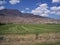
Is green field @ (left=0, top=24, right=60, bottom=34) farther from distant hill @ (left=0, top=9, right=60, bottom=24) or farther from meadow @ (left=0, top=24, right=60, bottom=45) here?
distant hill @ (left=0, top=9, right=60, bottom=24)

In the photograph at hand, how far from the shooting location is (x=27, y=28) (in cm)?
346

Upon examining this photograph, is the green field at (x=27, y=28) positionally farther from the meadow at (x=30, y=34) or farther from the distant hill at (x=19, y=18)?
the distant hill at (x=19, y=18)

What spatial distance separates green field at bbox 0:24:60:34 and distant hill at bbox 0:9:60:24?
11 cm

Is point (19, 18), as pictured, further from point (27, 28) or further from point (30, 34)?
point (30, 34)

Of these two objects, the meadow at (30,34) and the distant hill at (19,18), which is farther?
the distant hill at (19,18)

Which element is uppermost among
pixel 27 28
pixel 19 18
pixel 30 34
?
pixel 19 18

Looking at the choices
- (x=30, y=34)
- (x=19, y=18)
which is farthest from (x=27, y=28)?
(x=19, y=18)

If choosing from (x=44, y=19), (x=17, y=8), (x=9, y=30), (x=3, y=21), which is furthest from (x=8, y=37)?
(x=44, y=19)

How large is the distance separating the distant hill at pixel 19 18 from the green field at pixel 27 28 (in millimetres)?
108

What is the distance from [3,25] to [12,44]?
0.53m

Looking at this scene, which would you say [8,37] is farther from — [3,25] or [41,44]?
[41,44]

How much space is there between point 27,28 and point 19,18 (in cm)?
32

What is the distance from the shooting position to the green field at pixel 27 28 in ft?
11.2

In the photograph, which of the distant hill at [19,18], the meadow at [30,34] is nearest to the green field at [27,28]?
the meadow at [30,34]
